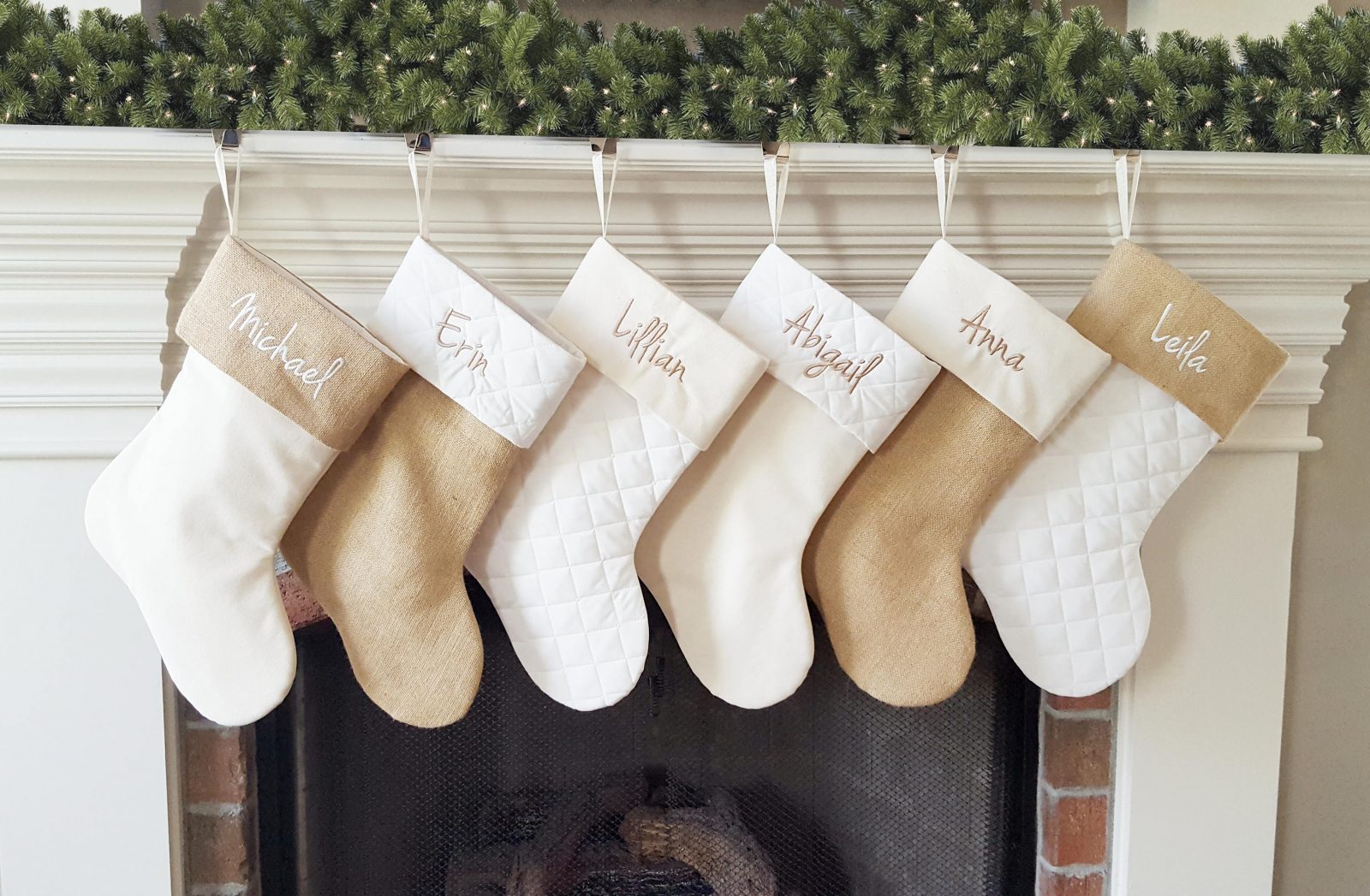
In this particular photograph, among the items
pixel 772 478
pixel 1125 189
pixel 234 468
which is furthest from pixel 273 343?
pixel 1125 189

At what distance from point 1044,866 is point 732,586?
1.95 ft

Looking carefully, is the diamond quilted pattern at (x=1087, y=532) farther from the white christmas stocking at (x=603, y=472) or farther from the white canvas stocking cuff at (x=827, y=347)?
the white christmas stocking at (x=603, y=472)

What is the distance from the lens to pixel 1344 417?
1.14 m

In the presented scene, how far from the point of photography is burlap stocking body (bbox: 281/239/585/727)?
84 centimetres

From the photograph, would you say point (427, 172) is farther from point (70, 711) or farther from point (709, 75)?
point (70, 711)

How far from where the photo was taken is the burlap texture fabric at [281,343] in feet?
2.66

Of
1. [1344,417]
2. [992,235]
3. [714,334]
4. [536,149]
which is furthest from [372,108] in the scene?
[1344,417]

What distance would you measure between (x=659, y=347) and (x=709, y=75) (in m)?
0.27

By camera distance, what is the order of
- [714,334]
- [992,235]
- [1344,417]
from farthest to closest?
[1344,417]
[992,235]
[714,334]

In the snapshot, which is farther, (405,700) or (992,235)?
(992,235)

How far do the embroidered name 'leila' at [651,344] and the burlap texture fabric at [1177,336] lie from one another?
42 centimetres

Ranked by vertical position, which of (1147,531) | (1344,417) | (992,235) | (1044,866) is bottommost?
(1044,866)

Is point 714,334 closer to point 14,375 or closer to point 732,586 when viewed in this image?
point 732,586

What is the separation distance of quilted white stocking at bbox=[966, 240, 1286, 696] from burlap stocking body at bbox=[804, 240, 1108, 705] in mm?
46
